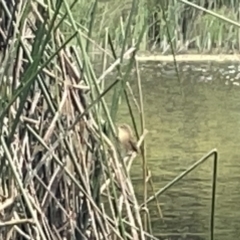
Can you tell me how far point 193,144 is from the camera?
28.2ft

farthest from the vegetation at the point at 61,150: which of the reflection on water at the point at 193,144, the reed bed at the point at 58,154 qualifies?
the reflection on water at the point at 193,144

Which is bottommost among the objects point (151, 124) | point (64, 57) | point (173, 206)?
point (151, 124)

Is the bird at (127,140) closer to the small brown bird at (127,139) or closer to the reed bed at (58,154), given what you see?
the small brown bird at (127,139)

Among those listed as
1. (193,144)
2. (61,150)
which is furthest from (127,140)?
(193,144)

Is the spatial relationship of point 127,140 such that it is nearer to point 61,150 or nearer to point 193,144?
point 61,150

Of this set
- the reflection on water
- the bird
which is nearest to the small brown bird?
the bird

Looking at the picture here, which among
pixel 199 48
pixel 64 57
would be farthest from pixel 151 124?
pixel 199 48

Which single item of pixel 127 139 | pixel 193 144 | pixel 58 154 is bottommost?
pixel 193 144

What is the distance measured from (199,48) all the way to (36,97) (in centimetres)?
1670

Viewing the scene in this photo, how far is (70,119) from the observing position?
2188 millimetres

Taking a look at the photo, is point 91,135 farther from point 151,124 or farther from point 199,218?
point 151,124

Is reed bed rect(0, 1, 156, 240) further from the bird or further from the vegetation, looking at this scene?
the bird

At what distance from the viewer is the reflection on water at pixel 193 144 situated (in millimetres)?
6047

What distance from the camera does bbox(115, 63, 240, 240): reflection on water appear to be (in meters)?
6.05
